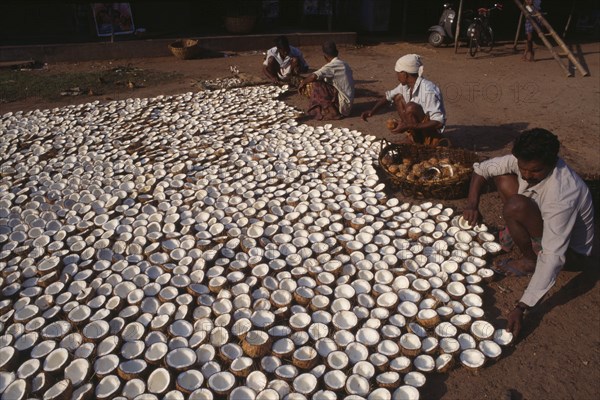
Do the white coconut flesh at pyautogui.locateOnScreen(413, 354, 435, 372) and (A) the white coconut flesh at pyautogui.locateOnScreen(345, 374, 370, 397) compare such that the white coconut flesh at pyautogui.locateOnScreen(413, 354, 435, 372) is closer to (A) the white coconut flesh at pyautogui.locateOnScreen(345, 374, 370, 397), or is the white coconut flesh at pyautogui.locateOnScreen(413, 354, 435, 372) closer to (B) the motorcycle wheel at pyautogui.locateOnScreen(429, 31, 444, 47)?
(A) the white coconut flesh at pyautogui.locateOnScreen(345, 374, 370, 397)

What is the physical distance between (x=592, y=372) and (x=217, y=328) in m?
2.06

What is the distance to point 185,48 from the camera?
29.9 ft

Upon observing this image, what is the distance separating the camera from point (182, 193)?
371 cm

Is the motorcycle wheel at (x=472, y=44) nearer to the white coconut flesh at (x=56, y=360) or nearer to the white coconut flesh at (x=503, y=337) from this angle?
the white coconut flesh at (x=503, y=337)

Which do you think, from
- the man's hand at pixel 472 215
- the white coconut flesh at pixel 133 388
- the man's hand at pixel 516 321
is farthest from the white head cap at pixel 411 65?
the white coconut flesh at pixel 133 388

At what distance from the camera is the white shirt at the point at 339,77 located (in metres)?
5.36

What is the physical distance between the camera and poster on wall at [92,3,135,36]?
31.2 feet

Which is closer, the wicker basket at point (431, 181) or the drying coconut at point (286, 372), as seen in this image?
the drying coconut at point (286, 372)

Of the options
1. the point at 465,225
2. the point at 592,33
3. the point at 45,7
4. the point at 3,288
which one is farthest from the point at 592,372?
the point at 592,33

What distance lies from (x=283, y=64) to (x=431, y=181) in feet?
14.2

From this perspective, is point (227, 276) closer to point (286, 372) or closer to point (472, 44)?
point (286, 372)

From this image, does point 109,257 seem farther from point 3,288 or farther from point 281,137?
point 281,137

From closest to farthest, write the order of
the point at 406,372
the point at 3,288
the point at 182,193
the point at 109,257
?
the point at 406,372
the point at 3,288
the point at 109,257
the point at 182,193

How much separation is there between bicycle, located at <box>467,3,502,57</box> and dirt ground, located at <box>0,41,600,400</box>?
1.03 feet
